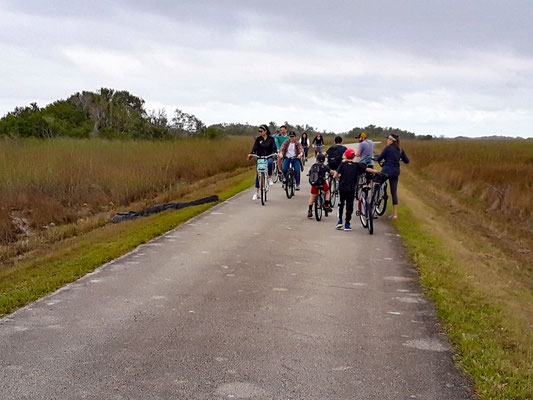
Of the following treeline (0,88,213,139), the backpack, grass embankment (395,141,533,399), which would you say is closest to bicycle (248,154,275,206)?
the backpack

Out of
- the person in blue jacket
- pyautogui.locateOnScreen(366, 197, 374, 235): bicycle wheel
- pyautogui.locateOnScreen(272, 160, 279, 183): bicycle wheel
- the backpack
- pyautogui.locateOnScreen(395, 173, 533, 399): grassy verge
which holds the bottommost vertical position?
pyautogui.locateOnScreen(395, 173, 533, 399): grassy verge

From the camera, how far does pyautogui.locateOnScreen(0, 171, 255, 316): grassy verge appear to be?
268 inches

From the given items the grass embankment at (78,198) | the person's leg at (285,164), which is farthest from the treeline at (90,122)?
the person's leg at (285,164)

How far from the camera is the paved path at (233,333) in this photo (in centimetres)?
432

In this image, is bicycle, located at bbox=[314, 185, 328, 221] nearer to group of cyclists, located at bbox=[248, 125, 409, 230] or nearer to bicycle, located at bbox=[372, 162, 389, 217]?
group of cyclists, located at bbox=[248, 125, 409, 230]

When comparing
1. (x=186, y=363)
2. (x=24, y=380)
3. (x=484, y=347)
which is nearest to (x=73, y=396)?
(x=24, y=380)

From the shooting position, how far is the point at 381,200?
13383 millimetres

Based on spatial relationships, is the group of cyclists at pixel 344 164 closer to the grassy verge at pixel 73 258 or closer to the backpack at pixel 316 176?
the backpack at pixel 316 176

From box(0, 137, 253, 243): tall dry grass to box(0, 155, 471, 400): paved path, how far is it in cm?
675

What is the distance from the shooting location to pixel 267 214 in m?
13.3

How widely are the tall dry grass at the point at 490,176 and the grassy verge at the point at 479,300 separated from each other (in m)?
5.44

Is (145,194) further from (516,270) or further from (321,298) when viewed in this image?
(321,298)

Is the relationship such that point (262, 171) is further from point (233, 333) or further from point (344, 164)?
point (233, 333)

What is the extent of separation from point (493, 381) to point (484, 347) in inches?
31.1
